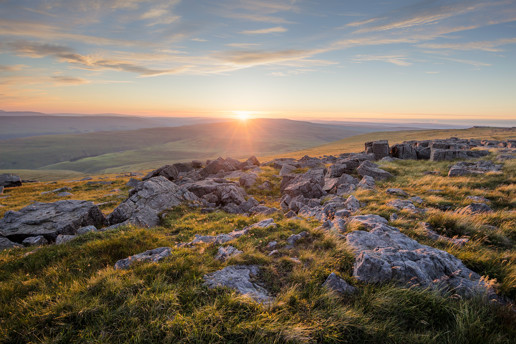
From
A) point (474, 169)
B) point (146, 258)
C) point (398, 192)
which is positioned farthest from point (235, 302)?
point (474, 169)

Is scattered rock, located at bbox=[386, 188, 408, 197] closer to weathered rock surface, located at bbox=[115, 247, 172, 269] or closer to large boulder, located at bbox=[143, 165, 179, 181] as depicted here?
weathered rock surface, located at bbox=[115, 247, 172, 269]

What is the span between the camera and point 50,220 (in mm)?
12625

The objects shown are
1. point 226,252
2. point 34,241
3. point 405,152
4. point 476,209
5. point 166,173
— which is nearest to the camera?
point 226,252

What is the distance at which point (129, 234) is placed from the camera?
9672 millimetres

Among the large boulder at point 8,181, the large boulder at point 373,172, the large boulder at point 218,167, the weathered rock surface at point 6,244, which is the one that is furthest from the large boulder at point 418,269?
the large boulder at point 8,181

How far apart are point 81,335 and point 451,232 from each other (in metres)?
12.3

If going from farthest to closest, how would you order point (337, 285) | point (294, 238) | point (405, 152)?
point (405, 152), point (294, 238), point (337, 285)

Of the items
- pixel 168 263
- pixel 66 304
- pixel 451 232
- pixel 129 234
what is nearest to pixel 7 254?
pixel 129 234

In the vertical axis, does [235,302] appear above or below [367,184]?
below

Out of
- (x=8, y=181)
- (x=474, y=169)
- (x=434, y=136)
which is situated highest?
(x=434, y=136)

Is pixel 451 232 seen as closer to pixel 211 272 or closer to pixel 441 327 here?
pixel 441 327

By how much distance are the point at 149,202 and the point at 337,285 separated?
14.8 metres

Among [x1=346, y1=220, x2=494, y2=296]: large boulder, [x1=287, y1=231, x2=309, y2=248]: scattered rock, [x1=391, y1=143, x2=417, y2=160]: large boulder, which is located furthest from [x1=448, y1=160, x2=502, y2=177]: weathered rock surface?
[x1=287, y1=231, x2=309, y2=248]: scattered rock

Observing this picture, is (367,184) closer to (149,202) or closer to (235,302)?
(235,302)
